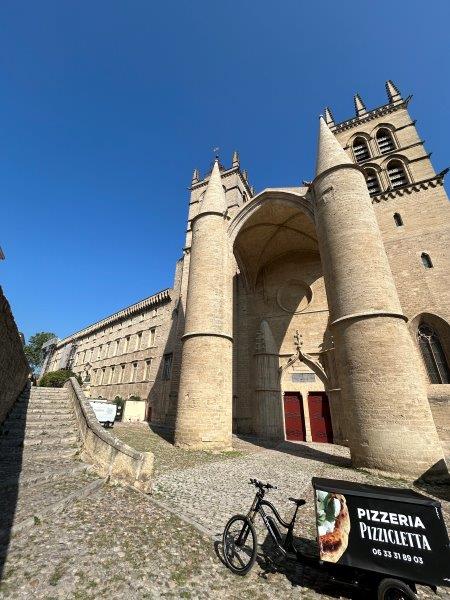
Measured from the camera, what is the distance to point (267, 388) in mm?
15000

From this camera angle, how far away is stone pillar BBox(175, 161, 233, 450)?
993 cm

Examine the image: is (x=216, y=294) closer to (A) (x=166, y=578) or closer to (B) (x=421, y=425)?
(B) (x=421, y=425)

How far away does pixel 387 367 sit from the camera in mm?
7668

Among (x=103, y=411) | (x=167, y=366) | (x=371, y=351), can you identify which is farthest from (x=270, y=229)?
(x=103, y=411)

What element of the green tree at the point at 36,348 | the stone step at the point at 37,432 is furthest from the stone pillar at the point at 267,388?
the green tree at the point at 36,348

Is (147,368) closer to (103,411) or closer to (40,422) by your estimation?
(103,411)

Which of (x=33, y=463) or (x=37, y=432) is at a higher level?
(x=37, y=432)

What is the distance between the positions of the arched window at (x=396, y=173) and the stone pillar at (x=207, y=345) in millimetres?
10537

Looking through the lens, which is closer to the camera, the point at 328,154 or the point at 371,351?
the point at 371,351

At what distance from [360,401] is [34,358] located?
204ft

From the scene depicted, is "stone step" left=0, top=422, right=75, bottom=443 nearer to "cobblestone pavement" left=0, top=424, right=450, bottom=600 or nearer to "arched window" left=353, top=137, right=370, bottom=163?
"cobblestone pavement" left=0, top=424, right=450, bottom=600

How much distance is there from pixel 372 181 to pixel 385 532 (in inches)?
760

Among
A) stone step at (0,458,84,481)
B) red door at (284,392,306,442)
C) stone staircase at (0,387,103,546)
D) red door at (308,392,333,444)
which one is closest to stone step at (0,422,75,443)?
stone staircase at (0,387,103,546)

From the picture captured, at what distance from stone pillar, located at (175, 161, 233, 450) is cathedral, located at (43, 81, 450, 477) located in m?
0.05
